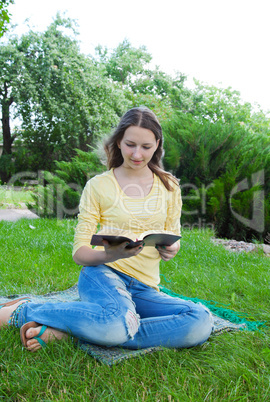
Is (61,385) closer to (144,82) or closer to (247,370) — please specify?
(247,370)

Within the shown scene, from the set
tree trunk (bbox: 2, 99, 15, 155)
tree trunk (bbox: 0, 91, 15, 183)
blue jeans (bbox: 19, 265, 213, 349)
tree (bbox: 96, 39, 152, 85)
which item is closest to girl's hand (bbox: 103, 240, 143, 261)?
blue jeans (bbox: 19, 265, 213, 349)

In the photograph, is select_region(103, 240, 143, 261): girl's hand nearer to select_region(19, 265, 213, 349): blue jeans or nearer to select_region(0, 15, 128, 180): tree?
select_region(19, 265, 213, 349): blue jeans

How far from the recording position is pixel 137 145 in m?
2.12

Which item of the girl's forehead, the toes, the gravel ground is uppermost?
the girl's forehead

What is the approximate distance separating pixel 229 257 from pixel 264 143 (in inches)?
121

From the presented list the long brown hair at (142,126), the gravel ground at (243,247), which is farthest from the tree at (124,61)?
the long brown hair at (142,126)

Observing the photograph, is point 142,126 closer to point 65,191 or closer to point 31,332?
point 31,332

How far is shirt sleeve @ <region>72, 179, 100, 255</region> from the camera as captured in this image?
6.83 ft

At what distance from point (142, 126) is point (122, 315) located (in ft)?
3.42

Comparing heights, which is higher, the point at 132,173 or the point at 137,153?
the point at 137,153

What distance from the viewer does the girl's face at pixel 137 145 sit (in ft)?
6.95

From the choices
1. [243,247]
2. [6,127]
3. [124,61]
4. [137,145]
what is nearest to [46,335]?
[137,145]

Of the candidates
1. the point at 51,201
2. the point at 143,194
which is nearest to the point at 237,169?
the point at 51,201

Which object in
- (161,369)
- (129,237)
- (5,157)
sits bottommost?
(161,369)
